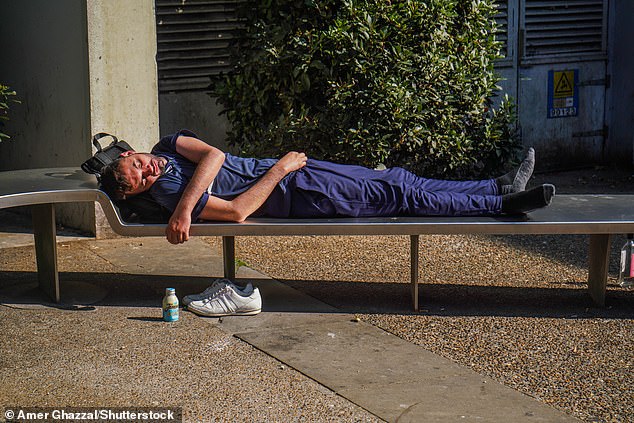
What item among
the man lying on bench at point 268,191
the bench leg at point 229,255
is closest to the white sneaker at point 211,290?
the man lying on bench at point 268,191

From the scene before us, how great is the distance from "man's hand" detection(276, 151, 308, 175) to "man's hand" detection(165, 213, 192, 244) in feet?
2.15

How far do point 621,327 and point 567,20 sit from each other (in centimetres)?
563

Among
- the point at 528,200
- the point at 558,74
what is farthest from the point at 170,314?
the point at 558,74

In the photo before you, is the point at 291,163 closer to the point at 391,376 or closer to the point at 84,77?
the point at 391,376

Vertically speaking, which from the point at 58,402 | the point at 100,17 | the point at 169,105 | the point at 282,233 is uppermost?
the point at 100,17

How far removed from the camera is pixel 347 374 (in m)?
4.63

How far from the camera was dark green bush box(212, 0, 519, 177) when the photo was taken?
23.7ft

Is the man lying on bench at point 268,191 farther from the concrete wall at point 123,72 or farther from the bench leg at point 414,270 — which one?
the concrete wall at point 123,72

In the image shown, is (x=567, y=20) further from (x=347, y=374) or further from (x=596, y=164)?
(x=347, y=374)

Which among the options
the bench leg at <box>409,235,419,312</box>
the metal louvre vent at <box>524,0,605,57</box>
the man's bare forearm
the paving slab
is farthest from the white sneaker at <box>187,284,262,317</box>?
the metal louvre vent at <box>524,0,605,57</box>

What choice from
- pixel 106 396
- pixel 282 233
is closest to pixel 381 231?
pixel 282 233

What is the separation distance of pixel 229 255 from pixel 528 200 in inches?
71.6

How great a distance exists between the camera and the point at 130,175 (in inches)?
214

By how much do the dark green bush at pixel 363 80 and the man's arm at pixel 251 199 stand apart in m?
1.65
